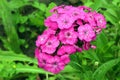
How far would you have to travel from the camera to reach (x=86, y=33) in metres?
2.09

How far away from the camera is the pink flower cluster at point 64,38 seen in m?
2.09

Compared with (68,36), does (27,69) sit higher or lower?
lower

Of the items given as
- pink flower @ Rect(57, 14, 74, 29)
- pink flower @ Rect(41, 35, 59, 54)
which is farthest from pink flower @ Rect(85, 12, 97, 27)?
pink flower @ Rect(41, 35, 59, 54)

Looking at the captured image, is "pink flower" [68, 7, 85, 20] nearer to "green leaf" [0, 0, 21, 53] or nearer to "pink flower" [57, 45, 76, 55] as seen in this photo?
"pink flower" [57, 45, 76, 55]

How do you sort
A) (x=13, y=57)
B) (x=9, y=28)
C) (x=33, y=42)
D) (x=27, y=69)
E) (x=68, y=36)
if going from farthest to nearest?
(x=33, y=42) < (x=9, y=28) < (x=13, y=57) < (x=27, y=69) < (x=68, y=36)

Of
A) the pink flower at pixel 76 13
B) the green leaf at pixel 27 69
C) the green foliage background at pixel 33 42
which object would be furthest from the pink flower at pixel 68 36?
the green leaf at pixel 27 69

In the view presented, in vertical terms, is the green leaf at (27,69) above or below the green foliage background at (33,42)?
below

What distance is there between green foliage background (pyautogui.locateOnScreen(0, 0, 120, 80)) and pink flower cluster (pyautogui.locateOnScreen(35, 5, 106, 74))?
32cm

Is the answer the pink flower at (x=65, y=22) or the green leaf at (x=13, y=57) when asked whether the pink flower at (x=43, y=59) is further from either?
the green leaf at (x=13, y=57)

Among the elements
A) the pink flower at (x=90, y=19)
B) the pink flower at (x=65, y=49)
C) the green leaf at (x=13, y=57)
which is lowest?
the green leaf at (x=13, y=57)

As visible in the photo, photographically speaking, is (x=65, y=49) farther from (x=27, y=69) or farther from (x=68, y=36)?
(x=27, y=69)

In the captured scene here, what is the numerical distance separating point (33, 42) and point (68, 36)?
5.19 ft

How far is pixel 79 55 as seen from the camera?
264cm

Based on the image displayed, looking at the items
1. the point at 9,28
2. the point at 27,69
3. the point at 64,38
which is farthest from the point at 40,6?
the point at 64,38
